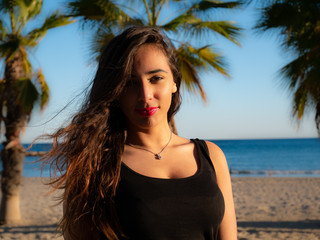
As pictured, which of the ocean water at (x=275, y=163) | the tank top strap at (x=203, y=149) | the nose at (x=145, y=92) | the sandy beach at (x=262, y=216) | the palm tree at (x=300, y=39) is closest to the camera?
the nose at (x=145, y=92)

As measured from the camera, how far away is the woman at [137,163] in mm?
1426

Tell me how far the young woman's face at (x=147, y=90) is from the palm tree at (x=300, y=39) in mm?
4433

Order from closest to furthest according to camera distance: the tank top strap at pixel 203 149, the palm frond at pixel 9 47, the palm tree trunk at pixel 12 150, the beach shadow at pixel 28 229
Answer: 1. the tank top strap at pixel 203 149
2. the palm frond at pixel 9 47
3. the beach shadow at pixel 28 229
4. the palm tree trunk at pixel 12 150

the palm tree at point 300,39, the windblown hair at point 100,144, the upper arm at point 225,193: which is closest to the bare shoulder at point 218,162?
the upper arm at point 225,193

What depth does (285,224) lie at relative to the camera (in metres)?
8.27

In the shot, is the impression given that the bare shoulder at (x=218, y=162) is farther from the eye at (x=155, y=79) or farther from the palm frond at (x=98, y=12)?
the palm frond at (x=98, y=12)

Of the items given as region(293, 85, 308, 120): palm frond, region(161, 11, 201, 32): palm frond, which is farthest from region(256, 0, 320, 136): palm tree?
region(161, 11, 201, 32): palm frond

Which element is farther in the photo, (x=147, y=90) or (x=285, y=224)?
(x=285, y=224)

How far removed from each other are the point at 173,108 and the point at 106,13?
5467mm

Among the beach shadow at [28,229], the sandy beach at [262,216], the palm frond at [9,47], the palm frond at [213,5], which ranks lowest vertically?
the sandy beach at [262,216]

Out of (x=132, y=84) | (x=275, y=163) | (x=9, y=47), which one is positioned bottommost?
(x=275, y=163)

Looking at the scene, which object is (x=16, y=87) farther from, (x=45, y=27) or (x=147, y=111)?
(x=147, y=111)

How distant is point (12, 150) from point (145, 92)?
307 inches

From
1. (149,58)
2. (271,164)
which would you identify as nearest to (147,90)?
(149,58)
